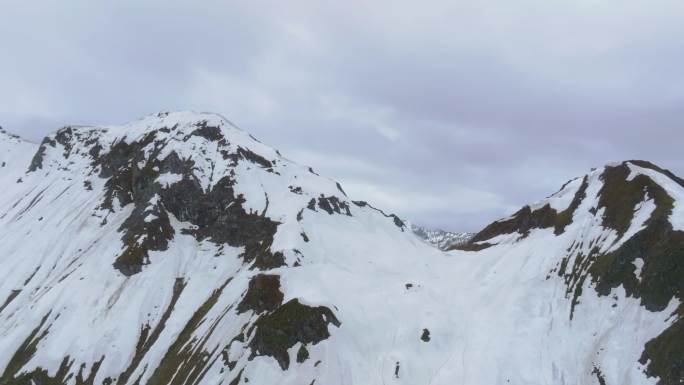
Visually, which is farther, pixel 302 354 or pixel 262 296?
pixel 262 296

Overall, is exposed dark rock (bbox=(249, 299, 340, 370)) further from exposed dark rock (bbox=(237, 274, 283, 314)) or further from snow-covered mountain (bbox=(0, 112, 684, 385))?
exposed dark rock (bbox=(237, 274, 283, 314))

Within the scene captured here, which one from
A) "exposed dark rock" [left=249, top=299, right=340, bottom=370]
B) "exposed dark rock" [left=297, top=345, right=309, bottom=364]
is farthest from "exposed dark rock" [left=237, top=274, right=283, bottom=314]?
"exposed dark rock" [left=297, top=345, right=309, bottom=364]

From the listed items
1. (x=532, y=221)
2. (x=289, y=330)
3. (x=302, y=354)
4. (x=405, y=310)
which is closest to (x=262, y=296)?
(x=289, y=330)

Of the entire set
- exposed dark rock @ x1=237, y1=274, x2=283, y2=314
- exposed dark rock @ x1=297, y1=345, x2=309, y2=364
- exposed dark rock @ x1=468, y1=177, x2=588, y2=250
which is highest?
exposed dark rock @ x1=468, y1=177, x2=588, y2=250

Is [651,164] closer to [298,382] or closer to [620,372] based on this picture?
[620,372]

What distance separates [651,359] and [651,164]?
3032 inches

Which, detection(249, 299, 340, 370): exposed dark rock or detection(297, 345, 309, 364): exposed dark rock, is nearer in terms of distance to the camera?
detection(297, 345, 309, 364): exposed dark rock

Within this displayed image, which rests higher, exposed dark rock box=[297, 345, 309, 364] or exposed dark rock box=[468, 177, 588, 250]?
exposed dark rock box=[468, 177, 588, 250]

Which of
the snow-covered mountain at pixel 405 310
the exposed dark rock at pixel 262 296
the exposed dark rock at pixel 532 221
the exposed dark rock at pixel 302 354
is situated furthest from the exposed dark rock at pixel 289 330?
the exposed dark rock at pixel 532 221

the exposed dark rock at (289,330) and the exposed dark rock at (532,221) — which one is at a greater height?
the exposed dark rock at (532,221)

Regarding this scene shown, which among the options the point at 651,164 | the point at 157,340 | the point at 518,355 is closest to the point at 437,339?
the point at 518,355

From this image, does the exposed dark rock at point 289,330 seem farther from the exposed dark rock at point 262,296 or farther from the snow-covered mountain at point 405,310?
the exposed dark rock at point 262,296

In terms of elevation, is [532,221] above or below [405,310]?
above

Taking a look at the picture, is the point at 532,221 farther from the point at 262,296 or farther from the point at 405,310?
the point at 262,296
